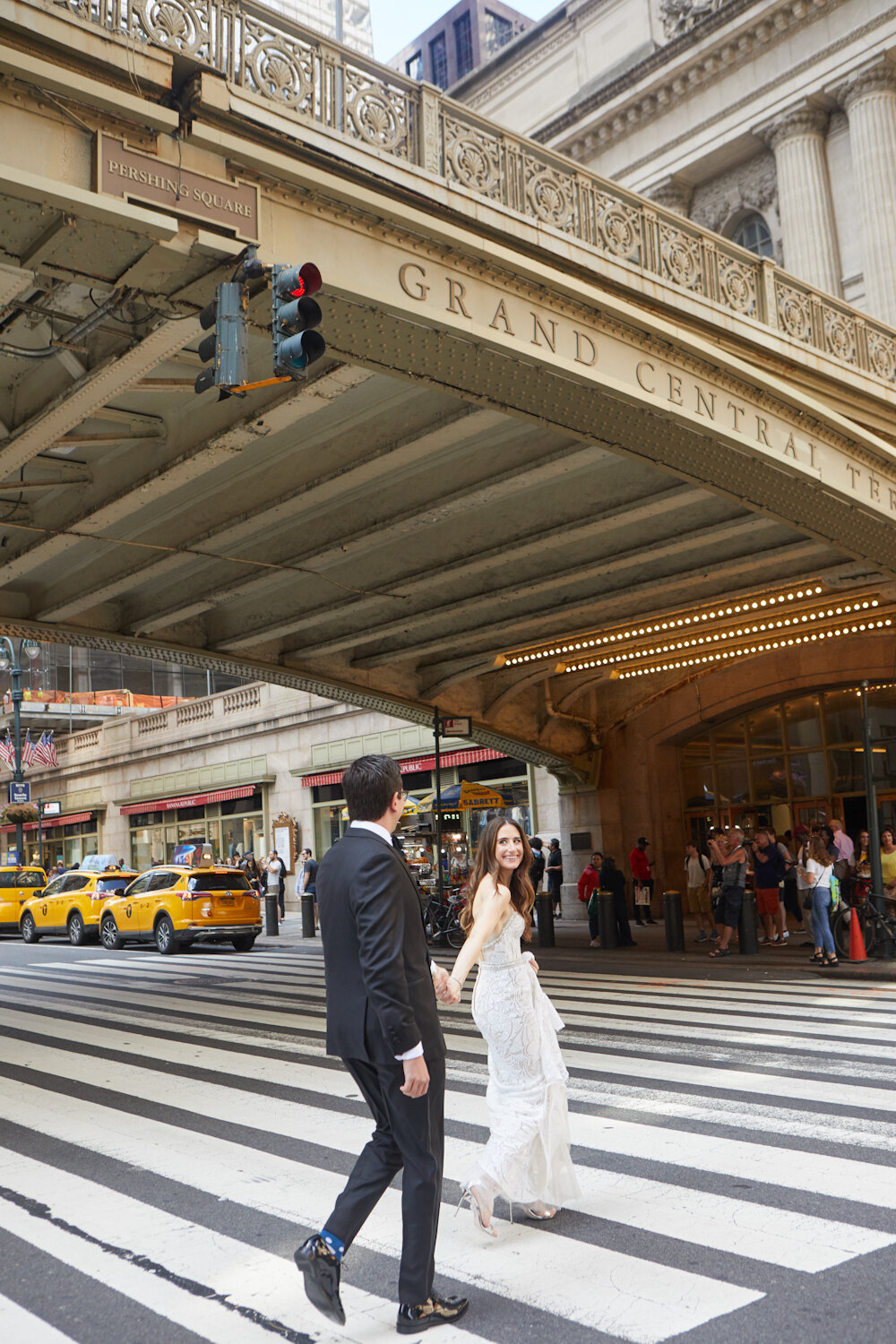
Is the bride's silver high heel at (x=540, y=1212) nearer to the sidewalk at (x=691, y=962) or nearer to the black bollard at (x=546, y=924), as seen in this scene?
the sidewalk at (x=691, y=962)

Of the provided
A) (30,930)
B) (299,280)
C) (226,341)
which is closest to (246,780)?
(30,930)

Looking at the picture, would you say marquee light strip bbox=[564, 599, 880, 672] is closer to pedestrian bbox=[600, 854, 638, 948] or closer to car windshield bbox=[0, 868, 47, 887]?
pedestrian bbox=[600, 854, 638, 948]

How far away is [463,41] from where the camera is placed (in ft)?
212

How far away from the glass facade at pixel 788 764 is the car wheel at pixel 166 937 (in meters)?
11.8

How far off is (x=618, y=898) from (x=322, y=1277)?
17.5 m

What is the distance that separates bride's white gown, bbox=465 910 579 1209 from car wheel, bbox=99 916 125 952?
2102cm

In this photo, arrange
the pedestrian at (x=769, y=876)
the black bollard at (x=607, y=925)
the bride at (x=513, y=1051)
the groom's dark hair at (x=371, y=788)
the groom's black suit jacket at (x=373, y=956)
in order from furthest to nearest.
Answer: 1. the black bollard at (x=607, y=925)
2. the pedestrian at (x=769, y=876)
3. the bride at (x=513, y=1051)
4. the groom's dark hair at (x=371, y=788)
5. the groom's black suit jacket at (x=373, y=956)

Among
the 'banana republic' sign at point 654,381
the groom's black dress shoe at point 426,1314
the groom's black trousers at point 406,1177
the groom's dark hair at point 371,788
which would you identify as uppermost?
the 'banana republic' sign at point 654,381

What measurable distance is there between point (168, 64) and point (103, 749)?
4374 centimetres

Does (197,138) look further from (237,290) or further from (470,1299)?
(470,1299)

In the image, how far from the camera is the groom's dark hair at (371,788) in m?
4.03

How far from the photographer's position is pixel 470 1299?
420 centimetres

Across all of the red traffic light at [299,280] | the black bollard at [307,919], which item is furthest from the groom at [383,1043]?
the black bollard at [307,919]

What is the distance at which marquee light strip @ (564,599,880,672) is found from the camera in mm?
19641
